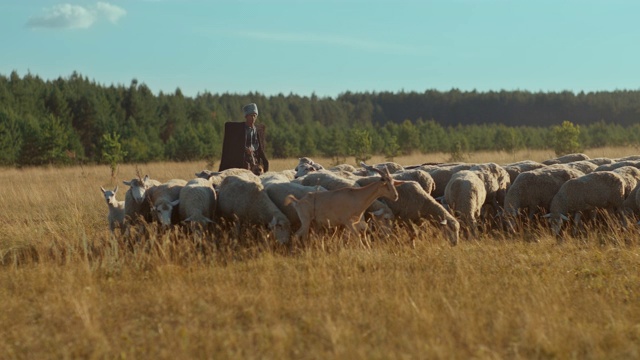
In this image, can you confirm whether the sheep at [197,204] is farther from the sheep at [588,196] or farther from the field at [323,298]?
the sheep at [588,196]

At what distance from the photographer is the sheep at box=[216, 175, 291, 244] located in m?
10.8

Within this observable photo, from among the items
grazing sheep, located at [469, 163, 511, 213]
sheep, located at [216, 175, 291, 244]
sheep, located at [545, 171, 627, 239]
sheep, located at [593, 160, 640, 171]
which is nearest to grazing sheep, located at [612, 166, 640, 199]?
sheep, located at [545, 171, 627, 239]

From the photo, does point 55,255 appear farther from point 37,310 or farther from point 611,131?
point 611,131

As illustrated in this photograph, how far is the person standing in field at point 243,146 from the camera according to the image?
49.4 feet

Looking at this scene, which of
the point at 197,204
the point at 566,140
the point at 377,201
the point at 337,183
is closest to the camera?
the point at 197,204

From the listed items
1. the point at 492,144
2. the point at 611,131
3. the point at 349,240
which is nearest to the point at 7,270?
the point at 349,240

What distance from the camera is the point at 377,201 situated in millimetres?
11898

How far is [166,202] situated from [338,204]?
3.00m

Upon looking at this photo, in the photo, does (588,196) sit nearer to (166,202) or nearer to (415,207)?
(415,207)

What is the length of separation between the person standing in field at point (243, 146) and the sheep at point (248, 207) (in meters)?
3.20

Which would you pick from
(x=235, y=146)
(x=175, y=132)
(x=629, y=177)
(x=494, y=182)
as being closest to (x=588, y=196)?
(x=629, y=177)

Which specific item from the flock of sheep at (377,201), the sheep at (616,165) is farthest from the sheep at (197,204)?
the sheep at (616,165)

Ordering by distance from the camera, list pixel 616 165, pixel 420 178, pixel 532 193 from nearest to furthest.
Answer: pixel 532 193
pixel 420 178
pixel 616 165

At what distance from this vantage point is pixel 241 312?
7430mm
